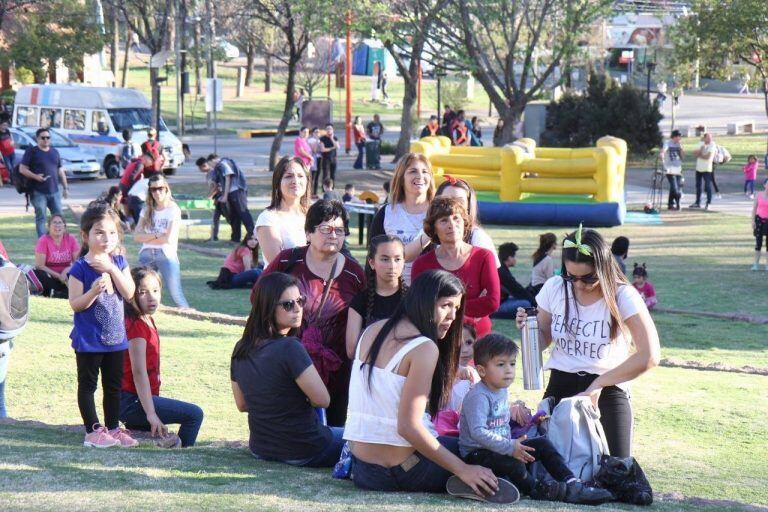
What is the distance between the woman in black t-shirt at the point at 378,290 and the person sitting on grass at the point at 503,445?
711mm

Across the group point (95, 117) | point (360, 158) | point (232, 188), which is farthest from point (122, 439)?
point (360, 158)

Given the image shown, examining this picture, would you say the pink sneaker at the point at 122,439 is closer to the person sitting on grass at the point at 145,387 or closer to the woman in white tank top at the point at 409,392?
the person sitting on grass at the point at 145,387

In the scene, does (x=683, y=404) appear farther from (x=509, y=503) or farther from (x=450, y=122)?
(x=450, y=122)

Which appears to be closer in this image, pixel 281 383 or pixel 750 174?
pixel 281 383

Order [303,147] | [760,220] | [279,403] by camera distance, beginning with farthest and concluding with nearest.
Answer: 1. [303,147]
2. [760,220]
3. [279,403]

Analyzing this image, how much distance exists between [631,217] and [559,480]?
741 inches

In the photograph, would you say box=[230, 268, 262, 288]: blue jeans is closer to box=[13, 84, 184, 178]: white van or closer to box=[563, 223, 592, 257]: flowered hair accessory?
box=[563, 223, 592, 257]: flowered hair accessory

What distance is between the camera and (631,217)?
77.7 ft

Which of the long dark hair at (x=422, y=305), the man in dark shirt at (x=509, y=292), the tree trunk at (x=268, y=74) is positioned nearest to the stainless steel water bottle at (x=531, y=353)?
the long dark hair at (x=422, y=305)

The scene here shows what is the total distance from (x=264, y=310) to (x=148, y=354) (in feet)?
4.64

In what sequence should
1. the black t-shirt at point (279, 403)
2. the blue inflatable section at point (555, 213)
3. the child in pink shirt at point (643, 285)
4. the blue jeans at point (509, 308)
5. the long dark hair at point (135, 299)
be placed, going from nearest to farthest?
the black t-shirt at point (279, 403) < the long dark hair at point (135, 299) < the blue jeans at point (509, 308) < the child in pink shirt at point (643, 285) < the blue inflatable section at point (555, 213)

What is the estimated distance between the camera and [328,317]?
20.7 feet

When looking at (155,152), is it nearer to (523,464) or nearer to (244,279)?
(244,279)

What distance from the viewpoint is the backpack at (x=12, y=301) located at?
6781 mm
